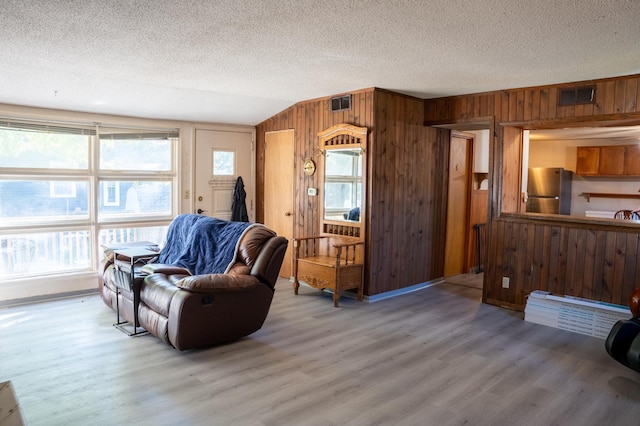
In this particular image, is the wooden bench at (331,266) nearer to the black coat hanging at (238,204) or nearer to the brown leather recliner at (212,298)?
the brown leather recliner at (212,298)

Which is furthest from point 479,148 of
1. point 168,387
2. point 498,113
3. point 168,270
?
point 168,387

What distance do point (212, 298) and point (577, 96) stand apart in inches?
156

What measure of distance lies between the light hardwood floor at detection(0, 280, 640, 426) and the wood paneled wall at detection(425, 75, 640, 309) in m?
0.60

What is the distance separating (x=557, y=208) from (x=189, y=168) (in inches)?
223

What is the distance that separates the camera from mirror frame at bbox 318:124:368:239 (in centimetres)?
509

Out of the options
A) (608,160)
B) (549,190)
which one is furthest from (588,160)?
(549,190)

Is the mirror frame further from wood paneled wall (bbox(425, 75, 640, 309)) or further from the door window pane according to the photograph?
the door window pane

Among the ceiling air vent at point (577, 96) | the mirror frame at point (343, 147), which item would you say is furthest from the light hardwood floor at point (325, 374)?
the ceiling air vent at point (577, 96)

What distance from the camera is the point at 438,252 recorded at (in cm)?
606

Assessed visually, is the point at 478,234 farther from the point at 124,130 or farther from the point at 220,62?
the point at 124,130

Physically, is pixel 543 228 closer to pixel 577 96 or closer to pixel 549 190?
pixel 577 96

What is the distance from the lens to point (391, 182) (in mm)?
5258

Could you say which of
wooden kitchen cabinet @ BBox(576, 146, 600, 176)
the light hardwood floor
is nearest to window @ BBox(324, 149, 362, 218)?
the light hardwood floor

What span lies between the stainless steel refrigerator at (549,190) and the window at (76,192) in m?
5.63
